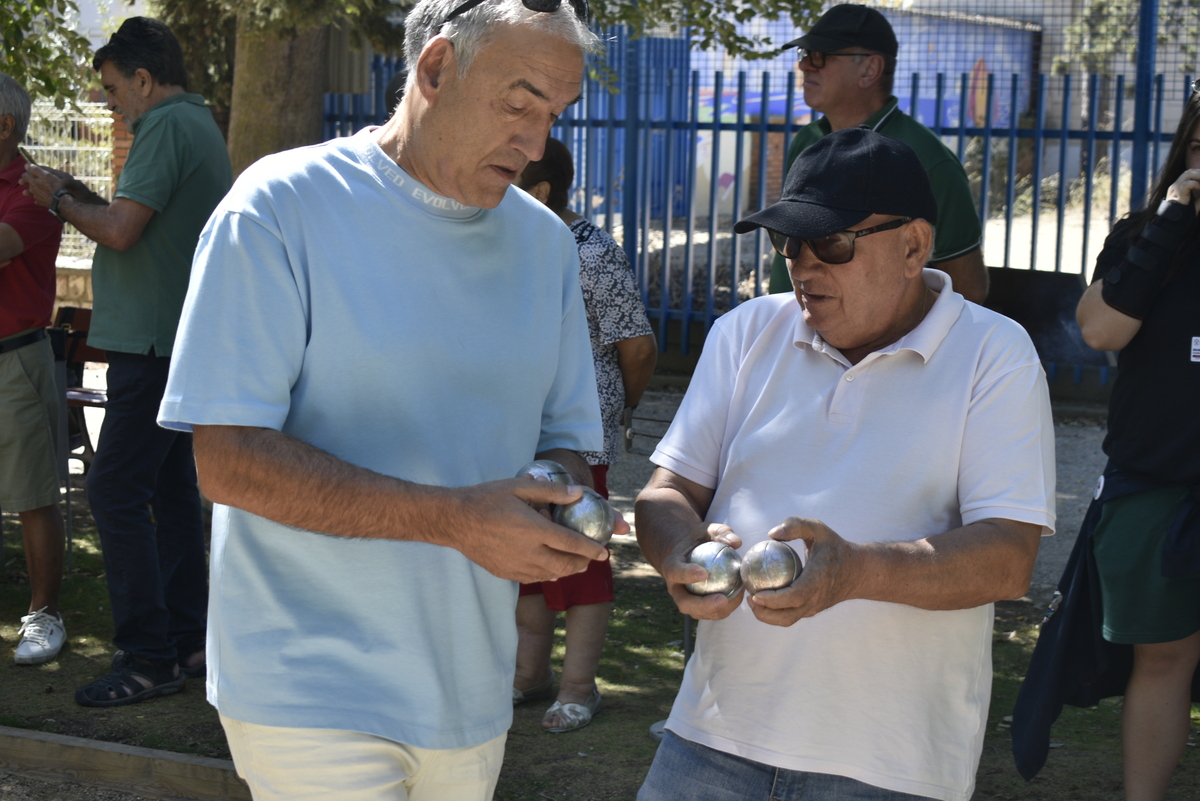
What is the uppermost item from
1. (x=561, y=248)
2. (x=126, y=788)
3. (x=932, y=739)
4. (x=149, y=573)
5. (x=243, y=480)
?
(x=561, y=248)

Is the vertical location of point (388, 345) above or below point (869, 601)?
above

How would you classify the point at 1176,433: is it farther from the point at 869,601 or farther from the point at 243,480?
the point at 243,480

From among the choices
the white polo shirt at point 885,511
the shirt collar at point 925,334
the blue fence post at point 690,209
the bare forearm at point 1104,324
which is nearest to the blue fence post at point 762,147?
the blue fence post at point 690,209

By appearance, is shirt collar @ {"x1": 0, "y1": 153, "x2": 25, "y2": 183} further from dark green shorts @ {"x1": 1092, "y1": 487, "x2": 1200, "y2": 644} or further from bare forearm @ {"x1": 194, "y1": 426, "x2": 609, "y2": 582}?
dark green shorts @ {"x1": 1092, "y1": 487, "x2": 1200, "y2": 644}

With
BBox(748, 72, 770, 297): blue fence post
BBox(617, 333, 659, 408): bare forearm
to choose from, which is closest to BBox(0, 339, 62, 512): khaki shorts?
BBox(617, 333, 659, 408): bare forearm

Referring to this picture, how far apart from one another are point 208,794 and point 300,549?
2385mm

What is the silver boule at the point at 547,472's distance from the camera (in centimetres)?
191

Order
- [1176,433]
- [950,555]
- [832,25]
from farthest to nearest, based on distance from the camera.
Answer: [832,25]
[1176,433]
[950,555]

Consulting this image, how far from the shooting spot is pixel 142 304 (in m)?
4.46

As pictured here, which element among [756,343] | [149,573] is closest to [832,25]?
[756,343]

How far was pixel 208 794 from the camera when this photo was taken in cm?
391

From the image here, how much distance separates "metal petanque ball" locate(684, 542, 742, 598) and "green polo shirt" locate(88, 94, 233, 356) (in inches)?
117

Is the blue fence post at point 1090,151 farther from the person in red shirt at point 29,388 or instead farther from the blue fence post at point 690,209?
the person in red shirt at point 29,388

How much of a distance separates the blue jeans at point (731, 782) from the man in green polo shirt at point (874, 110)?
7.09 feet
